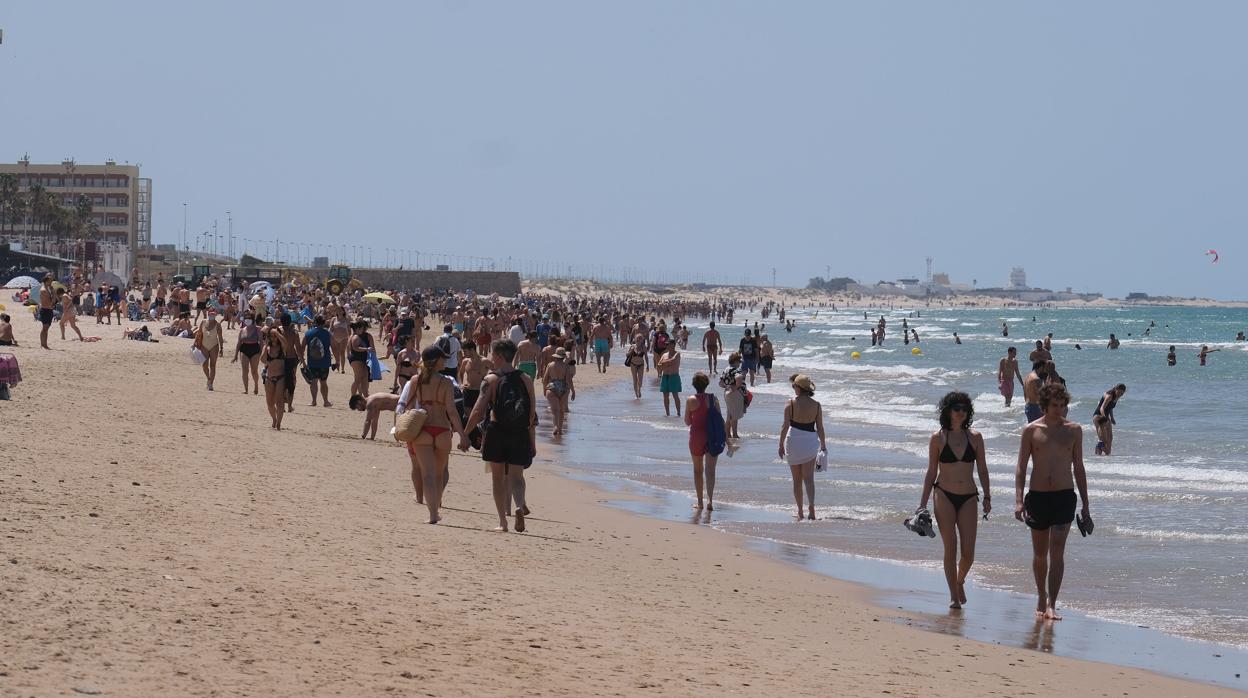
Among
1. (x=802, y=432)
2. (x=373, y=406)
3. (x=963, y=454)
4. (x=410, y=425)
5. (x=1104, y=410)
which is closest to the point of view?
(x=963, y=454)

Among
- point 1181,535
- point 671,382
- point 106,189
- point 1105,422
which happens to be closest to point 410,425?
point 1181,535

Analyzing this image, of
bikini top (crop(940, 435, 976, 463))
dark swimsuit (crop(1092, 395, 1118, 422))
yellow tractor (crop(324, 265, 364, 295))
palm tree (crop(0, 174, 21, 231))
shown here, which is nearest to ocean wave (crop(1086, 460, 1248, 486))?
dark swimsuit (crop(1092, 395, 1118, 422))

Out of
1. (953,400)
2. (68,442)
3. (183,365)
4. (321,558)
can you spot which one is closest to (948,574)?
(953,400)

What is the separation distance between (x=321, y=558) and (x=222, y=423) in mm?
7983

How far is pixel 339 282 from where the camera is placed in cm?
6925

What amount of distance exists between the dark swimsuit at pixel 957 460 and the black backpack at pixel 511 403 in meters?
2.67

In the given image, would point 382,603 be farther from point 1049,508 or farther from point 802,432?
point 802,432

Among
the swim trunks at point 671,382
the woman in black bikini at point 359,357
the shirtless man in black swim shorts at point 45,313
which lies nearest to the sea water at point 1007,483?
the swim trunks at point 671,382

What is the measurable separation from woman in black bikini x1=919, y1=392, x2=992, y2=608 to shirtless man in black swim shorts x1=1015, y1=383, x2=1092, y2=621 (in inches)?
10.4

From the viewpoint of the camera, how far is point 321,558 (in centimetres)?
733

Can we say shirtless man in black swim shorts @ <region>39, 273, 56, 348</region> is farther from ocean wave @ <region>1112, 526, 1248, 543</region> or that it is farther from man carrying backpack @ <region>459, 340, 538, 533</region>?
ocean wave @ <region>1112, 526, 1248, 543</region>

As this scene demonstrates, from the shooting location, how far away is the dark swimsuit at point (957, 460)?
7.91 meters

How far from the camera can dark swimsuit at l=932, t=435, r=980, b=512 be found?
791cm

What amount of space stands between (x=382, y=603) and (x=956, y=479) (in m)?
3.54
